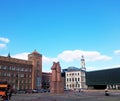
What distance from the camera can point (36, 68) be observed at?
5103 inches

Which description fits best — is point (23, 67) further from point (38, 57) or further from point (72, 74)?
point (72, 74)

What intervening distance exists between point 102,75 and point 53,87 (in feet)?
172

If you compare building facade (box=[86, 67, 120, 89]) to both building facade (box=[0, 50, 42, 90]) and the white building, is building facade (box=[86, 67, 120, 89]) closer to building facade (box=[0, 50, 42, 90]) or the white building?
building facade (box=[0, 50, 42, 90])

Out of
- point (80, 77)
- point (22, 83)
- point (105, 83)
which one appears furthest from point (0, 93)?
point (80, 77)

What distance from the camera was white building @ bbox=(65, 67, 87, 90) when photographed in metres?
166

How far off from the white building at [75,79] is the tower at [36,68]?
40.9 metres

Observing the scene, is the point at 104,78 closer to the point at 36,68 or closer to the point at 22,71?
the point at 36,68

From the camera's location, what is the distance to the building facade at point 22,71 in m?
112

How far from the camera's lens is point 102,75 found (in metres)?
122

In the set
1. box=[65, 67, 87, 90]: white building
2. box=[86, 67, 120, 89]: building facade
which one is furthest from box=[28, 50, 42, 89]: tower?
box=[65, 67, 87, 90]: white building

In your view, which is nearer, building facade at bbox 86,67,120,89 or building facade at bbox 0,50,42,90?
building facade at bbox 0,50,42,90

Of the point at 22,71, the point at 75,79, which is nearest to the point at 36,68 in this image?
→ the point at 22,71

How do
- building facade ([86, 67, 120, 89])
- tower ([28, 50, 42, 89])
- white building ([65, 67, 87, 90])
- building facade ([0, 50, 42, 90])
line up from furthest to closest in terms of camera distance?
white building ([65, 67, 87, 90]) → tower ([28, 50, 42, 89]) → building facade ([86, 67, 120, 89]) → building facade ([0, 50, 42, 90])

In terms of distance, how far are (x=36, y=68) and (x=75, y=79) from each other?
47734mm
